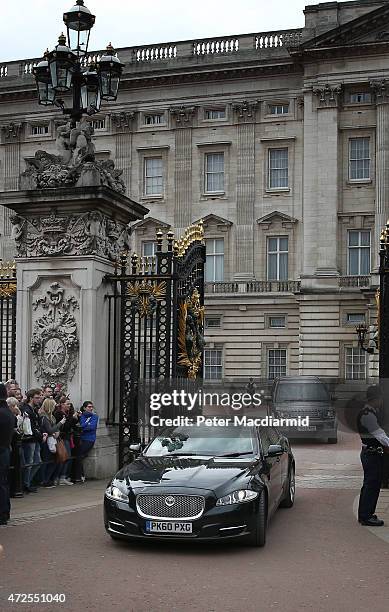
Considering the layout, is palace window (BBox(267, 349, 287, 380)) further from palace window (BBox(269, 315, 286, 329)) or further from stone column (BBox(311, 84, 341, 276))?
stone column (BBox(311, 84, 341, 276))

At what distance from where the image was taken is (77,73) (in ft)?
50.5

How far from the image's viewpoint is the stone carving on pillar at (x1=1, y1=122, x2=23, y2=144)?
56812 millimetres

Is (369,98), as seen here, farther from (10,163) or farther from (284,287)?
(10,163)

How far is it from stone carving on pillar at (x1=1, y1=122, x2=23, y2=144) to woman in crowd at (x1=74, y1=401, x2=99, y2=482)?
45.2m

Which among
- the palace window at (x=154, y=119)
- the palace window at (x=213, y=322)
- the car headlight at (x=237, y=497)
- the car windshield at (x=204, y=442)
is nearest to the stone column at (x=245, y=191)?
the palace window at (x=213, y=322)

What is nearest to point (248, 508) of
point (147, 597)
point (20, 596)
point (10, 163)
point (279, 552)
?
point (279, 552)

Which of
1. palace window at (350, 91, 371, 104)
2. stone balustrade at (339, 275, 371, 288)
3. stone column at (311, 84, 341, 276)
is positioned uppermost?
palace window at (350, 91, 371, 104)

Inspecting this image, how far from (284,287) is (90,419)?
37.5 meters

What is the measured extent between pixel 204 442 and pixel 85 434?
3.01m

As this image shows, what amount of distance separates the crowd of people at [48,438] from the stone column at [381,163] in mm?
35588

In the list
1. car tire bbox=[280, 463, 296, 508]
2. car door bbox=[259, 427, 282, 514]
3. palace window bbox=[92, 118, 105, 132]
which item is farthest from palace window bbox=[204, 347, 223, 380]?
car door bbox=[259, 427, 282, 514]

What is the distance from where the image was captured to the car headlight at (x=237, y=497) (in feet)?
32.1

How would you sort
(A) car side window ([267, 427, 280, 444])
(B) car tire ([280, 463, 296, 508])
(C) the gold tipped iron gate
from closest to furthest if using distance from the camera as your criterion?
(A) car side window ([267, 427, 280, 444]) < (B) car tire ([280, 463, 296, 508]) < (C) the gold tipped iron gate

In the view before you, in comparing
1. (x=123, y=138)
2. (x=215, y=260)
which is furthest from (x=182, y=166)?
(x=215, y=260)
